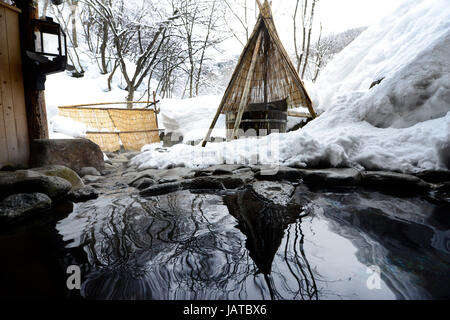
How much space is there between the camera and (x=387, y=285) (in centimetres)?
86

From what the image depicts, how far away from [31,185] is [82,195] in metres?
0.42

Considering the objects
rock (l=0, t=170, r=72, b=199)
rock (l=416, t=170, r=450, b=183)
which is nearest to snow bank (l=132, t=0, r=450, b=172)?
rock (l=416, t=170, r=450, b=183)

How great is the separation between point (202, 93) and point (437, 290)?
2135 centimetres

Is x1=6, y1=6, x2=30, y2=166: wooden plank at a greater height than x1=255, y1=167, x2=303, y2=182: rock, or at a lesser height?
greater

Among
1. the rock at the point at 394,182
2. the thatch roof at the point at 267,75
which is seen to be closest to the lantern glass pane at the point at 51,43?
the thatch roof at the point at 267,75

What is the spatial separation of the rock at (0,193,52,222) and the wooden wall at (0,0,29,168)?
1343 millimetres

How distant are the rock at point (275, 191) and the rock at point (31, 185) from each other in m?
1.94

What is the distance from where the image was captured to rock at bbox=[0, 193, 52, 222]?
1.57 meters

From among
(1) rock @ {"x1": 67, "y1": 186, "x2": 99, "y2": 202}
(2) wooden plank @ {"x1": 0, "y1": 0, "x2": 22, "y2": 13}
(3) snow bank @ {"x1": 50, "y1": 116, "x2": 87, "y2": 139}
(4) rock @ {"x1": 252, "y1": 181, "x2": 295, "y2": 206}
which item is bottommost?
(1) rock @ {"x1": 67, "y1": 186, "x2": 99, "y2": 202}

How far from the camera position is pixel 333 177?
2219 mm

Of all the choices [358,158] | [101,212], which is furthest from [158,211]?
[358,158]

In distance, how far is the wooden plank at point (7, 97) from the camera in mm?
2646

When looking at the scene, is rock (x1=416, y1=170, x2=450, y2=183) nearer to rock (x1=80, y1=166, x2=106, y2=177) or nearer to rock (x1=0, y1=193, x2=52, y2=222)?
rock (x1=0, y1=193, x2=52, y2=222)

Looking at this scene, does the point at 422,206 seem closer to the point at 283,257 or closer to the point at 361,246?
the point at 361,246
